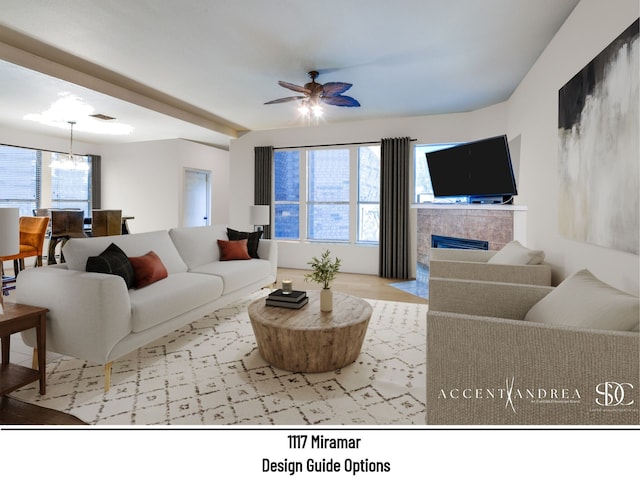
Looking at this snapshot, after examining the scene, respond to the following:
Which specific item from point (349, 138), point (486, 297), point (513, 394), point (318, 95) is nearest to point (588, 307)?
point (513, 394)

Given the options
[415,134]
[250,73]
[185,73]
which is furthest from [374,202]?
[185,73]

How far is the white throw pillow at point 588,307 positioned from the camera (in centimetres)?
121

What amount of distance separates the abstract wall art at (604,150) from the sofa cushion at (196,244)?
131 inches

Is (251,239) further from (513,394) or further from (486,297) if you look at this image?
(513,394)

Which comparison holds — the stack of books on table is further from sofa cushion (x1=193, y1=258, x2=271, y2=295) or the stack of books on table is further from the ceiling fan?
the ceiling fan

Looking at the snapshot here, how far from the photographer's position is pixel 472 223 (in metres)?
4.48

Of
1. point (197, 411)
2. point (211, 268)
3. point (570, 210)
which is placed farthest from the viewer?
point (211, 268)

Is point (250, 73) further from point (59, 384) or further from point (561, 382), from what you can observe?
point (561, 382)

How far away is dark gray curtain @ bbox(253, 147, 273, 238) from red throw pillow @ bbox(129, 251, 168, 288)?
11.2ft

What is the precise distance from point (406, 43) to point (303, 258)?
3.86 meters

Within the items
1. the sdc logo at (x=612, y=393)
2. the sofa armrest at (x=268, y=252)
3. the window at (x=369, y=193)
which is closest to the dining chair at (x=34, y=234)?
the sofa armrest at (x=268, y=252)

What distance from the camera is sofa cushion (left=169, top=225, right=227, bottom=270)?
3.71 m

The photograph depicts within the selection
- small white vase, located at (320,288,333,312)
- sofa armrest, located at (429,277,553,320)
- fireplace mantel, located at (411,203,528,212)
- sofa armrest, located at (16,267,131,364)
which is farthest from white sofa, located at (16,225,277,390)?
fireplace mantel, located at (411,203,528,212)

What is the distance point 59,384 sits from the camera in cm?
210
